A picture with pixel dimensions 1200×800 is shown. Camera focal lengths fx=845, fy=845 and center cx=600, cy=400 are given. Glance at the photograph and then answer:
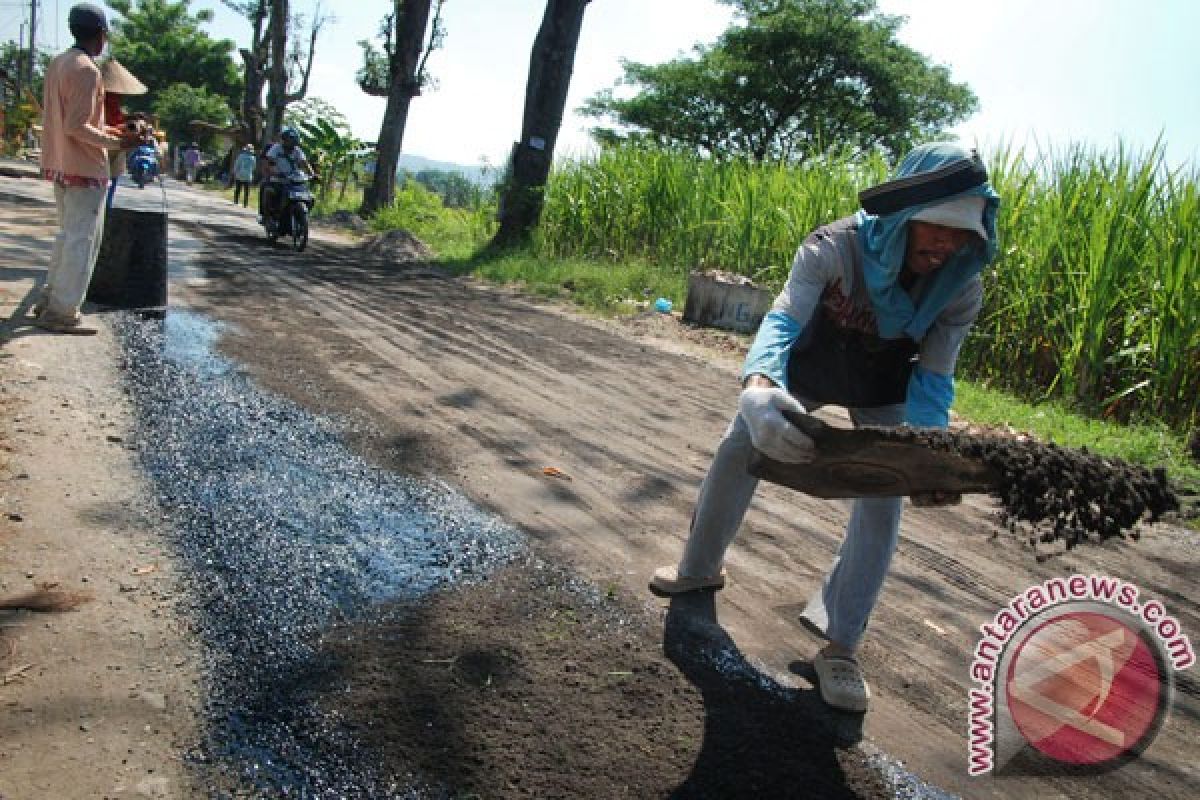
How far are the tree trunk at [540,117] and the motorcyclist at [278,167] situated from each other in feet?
12.0

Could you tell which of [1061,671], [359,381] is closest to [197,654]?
[1061,671]

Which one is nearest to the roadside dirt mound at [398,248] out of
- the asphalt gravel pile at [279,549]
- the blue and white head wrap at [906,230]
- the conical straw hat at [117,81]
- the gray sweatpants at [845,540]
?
the conical straw hat at [117,81]

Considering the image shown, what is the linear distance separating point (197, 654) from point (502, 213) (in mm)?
13292

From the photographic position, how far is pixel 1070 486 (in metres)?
2.08

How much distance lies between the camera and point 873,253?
2562 millimetres

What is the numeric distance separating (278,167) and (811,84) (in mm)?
20728

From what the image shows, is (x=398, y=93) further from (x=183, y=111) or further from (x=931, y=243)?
(x=183, y=111)

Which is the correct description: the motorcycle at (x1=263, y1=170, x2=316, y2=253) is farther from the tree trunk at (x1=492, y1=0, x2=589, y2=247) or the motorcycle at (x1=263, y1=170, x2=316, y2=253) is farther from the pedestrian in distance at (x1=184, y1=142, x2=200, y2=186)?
the pedestrian in distance at (x1=184, y1=142, x2=200, y2=186)

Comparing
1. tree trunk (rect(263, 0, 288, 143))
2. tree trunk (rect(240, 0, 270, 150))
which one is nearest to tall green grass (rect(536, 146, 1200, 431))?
tree trunk (rect(263, 0, 288, 143))

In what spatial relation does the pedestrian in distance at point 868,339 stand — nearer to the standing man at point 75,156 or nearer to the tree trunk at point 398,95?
the standing man at point 75,156

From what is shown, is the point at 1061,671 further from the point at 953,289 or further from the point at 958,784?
the point at 953,289

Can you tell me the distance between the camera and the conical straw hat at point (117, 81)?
6.28 meters

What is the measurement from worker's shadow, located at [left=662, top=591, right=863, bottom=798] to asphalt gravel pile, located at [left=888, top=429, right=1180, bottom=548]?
867 millimetres

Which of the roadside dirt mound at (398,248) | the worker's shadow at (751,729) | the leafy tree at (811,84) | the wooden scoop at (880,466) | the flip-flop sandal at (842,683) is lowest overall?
the worker's shadow at (751,729)
